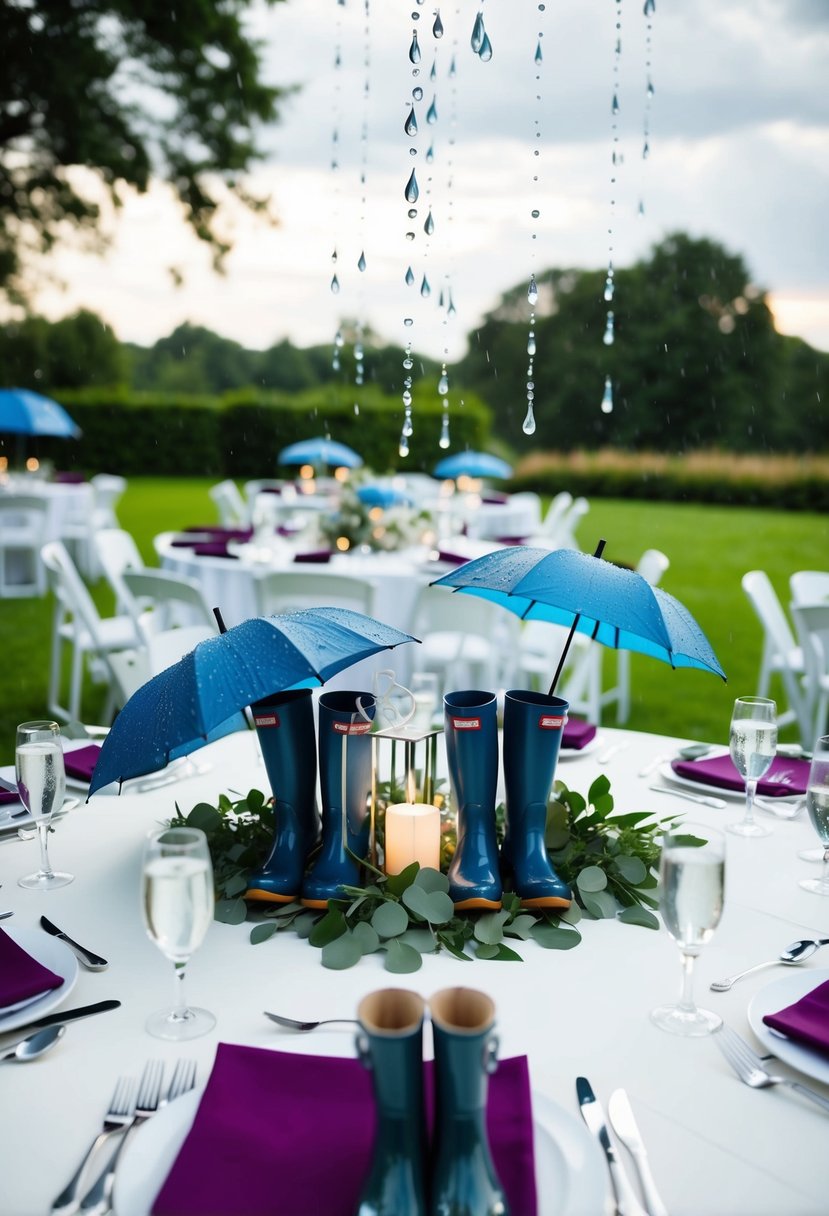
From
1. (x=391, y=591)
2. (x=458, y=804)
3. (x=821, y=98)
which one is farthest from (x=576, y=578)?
(x=821, y=98)

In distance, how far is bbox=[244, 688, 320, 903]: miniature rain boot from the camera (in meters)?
1.39

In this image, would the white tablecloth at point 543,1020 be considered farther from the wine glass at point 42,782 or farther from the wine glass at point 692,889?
the wine glass at point 692,889

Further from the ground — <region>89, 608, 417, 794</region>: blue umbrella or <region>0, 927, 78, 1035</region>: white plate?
<region>89, 608, 417, 794</region>: blue umbrella

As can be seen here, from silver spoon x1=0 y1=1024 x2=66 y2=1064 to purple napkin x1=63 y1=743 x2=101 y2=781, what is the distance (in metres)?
0.81

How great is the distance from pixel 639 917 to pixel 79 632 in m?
3.89

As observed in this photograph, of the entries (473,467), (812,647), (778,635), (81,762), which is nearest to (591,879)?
(81,762)

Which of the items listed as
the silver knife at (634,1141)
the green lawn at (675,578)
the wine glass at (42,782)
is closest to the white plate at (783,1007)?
the silver knife at (634,1141)

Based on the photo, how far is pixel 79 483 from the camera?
9.64 meters

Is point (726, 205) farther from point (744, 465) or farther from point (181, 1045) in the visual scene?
point (181, 1045)

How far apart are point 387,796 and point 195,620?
121 inches

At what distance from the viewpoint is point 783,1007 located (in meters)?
1.17

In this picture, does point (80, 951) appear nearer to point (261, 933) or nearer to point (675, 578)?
point (261, 933)

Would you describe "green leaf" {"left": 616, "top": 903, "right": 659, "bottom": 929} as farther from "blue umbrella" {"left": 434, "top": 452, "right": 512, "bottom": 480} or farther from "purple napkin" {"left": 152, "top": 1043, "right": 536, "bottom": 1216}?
"blue umbrella" {"left": 434, "top": 452, "right": 512, "bottom": 480}

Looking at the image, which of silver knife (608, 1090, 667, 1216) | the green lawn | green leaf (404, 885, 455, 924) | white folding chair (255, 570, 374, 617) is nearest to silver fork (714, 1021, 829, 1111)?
silver knife (608, 1090, 667, 1216)
